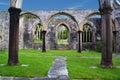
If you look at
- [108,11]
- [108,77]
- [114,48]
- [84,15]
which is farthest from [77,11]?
[108,77]

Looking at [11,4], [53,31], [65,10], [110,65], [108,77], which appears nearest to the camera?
[108,77]

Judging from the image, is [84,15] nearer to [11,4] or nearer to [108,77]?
[11,4]

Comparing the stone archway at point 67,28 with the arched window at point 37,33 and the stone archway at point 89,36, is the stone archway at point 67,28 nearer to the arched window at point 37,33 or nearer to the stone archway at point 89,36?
the stone archway at point 89,36

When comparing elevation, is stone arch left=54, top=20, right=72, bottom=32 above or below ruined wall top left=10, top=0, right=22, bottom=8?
above

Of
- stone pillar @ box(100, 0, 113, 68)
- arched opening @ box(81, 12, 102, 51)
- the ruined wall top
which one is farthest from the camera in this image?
arched opening @ box(81, 12, 102, 51)

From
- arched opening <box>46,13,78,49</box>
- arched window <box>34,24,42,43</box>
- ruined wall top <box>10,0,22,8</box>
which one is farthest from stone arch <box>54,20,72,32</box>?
ruined wall top <box>10,0,22,8</box>

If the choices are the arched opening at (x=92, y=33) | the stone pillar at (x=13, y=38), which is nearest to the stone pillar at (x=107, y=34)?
the stone pillar at (x=13, y=38)

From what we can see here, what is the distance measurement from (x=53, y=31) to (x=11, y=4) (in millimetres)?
18494

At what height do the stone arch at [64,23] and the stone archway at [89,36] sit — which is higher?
the stone arch at [64,23]

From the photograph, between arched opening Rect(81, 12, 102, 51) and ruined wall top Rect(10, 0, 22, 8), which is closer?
ruined wall top Rect(10, 0, 22, 8)

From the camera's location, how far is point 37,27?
1165 inches

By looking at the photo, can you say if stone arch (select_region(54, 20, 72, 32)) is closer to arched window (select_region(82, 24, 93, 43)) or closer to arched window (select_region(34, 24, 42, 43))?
arched window (select_region(82, 24, 93, 43))

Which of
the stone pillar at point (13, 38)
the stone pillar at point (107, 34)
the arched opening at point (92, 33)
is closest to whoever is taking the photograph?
the stone pillar at point (107, 34)

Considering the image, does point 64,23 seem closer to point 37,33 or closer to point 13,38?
point 37,33
